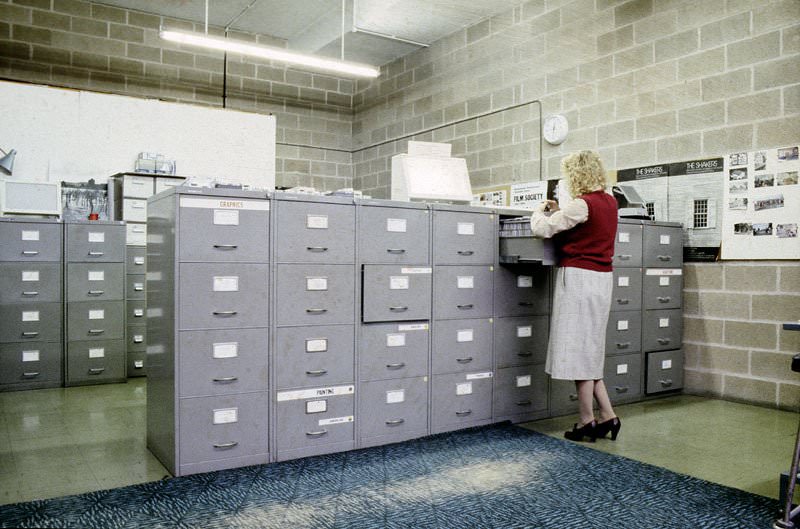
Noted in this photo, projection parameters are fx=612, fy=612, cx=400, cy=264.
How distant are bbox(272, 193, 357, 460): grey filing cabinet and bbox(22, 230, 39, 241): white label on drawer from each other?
277 centimetres

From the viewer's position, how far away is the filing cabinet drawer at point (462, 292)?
3.32 meters

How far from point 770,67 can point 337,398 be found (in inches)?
139

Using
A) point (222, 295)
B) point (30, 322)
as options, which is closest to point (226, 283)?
point (222, 295)

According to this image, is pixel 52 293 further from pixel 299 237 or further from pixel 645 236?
pixel 645 236

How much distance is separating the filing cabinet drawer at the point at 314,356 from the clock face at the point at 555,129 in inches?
129

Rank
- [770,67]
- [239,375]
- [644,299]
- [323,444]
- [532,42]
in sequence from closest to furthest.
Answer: [239,375] < [323,444] < [770,67] < [644,299] < [532,42]

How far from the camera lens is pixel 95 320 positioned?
4785 mm

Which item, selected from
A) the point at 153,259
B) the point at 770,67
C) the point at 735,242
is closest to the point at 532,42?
the point at 770,67

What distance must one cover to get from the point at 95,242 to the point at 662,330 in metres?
4.34

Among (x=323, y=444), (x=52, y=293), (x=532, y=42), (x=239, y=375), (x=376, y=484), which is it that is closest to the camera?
(x=376, y=484)

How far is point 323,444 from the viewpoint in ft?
9.62

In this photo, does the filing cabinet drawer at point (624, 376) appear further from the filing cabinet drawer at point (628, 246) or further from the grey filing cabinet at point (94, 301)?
the grey filing cabinet at point (94, 301)

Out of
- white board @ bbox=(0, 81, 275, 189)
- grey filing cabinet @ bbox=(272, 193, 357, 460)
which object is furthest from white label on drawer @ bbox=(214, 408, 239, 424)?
white board @ bbox=(0, 81, 275, 189)

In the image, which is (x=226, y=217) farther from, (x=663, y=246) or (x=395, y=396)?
(x=663, y=246)
